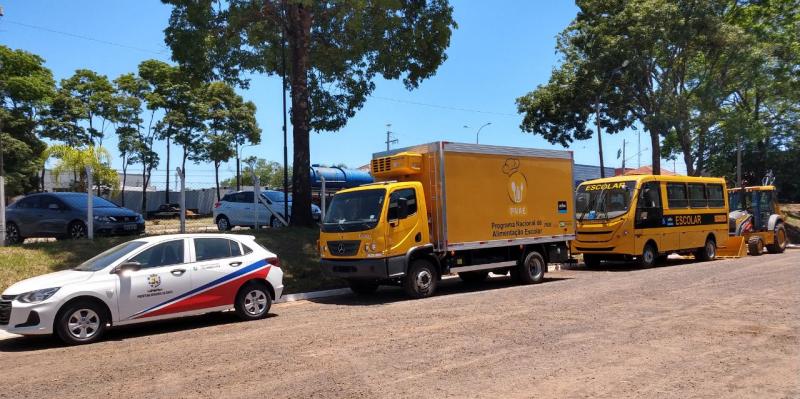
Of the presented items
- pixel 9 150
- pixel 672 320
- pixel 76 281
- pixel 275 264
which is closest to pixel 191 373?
pixel 76 281

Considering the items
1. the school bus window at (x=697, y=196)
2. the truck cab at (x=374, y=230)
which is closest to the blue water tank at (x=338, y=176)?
the school bus window at (x=697, y=196)

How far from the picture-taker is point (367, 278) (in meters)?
12.3

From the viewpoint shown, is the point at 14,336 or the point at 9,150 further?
the point at 9,150

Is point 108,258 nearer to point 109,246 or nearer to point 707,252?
point 109,246

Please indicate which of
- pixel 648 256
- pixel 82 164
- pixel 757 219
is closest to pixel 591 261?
pixel 648 256

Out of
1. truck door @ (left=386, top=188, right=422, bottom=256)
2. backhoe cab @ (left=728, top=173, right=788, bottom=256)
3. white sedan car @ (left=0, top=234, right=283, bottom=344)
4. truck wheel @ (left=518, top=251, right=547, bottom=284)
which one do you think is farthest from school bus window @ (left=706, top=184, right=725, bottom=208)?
white sedan car @ (left=0, top=234, right=283, bottom=344)

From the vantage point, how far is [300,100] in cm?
1816

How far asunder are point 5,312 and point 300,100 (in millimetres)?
10998

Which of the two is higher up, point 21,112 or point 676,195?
point 21,112

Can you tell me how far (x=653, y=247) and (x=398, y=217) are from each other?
33.7ft

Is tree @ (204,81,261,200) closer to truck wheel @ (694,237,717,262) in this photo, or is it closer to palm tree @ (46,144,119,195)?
palm tree @ (46,144,119,195)

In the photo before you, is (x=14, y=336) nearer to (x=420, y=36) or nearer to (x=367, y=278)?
(x=367, y=278)

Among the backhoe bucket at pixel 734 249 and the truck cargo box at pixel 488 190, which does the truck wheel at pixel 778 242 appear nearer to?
the backhoe bucket at pixel 734 249

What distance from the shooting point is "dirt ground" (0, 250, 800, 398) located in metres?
5.87
